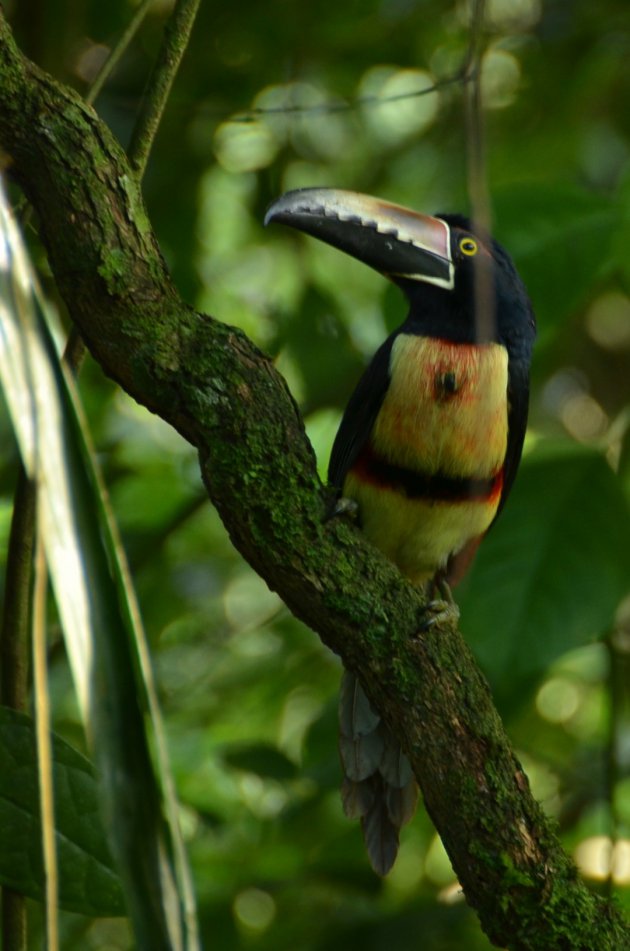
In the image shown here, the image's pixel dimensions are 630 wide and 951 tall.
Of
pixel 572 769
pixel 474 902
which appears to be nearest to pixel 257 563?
pixel 474 902

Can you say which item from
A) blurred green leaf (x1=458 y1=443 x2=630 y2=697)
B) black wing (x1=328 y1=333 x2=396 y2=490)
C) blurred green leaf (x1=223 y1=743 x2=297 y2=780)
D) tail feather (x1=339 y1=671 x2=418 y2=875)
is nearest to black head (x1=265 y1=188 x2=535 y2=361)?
black wing (x1=328 y1=333 x2=396 y2=490)

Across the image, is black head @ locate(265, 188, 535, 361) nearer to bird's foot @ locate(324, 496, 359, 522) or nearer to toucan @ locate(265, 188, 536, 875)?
toucan @ locate(265, 188, 536, 875)

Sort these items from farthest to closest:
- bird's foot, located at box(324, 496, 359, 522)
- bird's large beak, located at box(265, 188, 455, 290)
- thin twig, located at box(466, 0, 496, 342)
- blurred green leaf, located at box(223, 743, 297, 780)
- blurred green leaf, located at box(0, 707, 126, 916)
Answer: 1. blurred green leaf, located at box(223, 743, 297, 780)
2. bird's large beak, located at box(265, 188, 455, 290)
3. bird's foot, located at box(324, 496, 359, 522)
4. blurred green leaf, located at box(0, 707, 126, 916)
5. thin twig, located at box(466, 0, 496, 342)

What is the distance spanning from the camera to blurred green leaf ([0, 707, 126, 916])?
186cm

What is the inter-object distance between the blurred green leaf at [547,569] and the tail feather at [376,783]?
31 cm

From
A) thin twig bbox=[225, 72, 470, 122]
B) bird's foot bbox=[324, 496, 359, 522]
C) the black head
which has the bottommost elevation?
bird's foot bbox=[324, 496, 359, 522]

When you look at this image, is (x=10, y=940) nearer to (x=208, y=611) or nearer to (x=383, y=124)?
(x=208, y=611)

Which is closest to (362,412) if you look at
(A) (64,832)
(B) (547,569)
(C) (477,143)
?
(B) (547,569)

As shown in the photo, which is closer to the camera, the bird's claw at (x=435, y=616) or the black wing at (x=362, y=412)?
the bird's claw at (x=435, y=616)

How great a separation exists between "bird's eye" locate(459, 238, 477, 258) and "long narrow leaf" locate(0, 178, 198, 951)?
212 cm

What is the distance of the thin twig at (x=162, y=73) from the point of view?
2133 millimetres

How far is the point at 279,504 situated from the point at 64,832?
0.61m

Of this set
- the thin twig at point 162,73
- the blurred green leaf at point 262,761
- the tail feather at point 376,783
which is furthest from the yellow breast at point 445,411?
the thin twig at point 162,73

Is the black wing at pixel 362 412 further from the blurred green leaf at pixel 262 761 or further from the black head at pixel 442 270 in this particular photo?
the blurred green leaf at pixel 262 761
